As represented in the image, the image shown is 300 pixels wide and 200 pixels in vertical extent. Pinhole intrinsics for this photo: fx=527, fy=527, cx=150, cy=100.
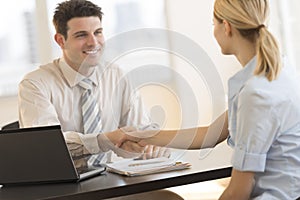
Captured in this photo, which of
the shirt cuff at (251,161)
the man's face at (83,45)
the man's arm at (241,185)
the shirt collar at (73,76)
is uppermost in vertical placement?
the man's face at (83,45)

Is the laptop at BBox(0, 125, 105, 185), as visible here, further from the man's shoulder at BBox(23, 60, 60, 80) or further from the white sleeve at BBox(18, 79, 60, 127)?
the man's shoulder at BBox(23, 60, 60, 80)

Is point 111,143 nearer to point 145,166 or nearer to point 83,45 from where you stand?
point 145,166

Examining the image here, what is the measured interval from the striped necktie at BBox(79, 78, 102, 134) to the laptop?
62cm

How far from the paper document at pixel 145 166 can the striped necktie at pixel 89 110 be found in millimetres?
520

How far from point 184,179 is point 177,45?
276 centimetres

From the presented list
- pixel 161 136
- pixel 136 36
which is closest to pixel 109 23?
pixel 136 36

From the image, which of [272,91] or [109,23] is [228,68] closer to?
[109,23]

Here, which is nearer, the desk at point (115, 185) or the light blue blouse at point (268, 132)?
the light blue blouse at point (268, 132)

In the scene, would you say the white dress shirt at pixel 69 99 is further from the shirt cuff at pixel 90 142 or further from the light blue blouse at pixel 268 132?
the light blue blouse at pixel 268 132

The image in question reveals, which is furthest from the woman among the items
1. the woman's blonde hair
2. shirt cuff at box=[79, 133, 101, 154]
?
shirt cuff at box=[79, 133, 101, 154]

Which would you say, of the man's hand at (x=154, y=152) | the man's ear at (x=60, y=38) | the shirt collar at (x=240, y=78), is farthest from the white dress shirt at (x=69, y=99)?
the shirt collar at (x=240, y=78)

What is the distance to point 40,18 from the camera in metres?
4.07

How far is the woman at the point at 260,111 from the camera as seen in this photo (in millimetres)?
1412

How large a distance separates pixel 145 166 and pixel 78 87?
2.73ft
